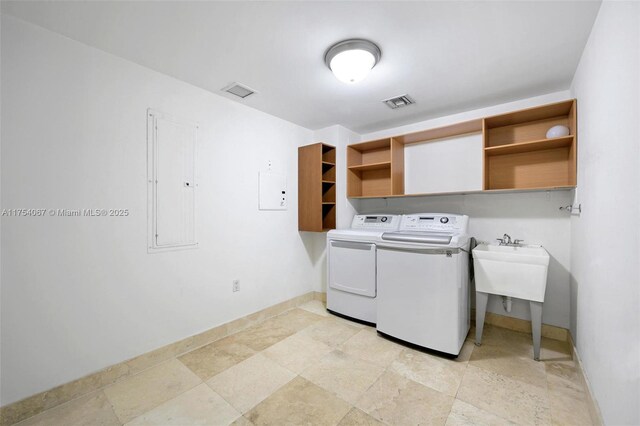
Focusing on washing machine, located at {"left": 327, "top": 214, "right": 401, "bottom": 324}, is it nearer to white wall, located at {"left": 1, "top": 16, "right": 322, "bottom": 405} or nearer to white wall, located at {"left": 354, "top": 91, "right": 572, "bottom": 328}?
white wall, located at {"left": 354, "top": 91, "right": 572, "bottom": 328}

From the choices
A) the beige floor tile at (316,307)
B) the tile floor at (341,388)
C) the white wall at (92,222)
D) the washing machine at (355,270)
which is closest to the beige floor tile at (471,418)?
the tile floor at (341,388)

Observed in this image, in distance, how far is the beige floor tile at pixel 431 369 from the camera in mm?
1828

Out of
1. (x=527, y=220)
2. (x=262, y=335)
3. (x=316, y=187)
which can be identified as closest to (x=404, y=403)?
(x=262, y=335)

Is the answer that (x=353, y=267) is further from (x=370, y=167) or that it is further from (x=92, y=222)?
(x=92, y=222)

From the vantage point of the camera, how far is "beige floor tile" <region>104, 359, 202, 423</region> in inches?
63.9

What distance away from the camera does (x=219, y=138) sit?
2551 mm

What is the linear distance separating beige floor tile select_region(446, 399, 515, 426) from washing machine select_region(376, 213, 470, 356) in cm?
54

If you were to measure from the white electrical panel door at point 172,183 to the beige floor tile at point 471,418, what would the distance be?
2262mm

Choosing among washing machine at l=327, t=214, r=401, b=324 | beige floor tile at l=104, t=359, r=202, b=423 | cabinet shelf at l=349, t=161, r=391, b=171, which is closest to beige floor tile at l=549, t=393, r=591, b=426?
washing machine at l=327, t=214, r=401, b=324

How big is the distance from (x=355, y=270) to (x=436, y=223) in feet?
3.19

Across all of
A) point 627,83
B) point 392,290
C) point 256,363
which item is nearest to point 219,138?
point 256,363

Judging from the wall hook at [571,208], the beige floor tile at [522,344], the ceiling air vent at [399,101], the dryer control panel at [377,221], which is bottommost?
the beige floor tile at [522,344]

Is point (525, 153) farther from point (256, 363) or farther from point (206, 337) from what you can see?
point (206, 337)

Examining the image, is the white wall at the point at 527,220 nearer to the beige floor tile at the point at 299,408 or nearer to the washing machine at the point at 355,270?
the washing machine at the point at 355,270
